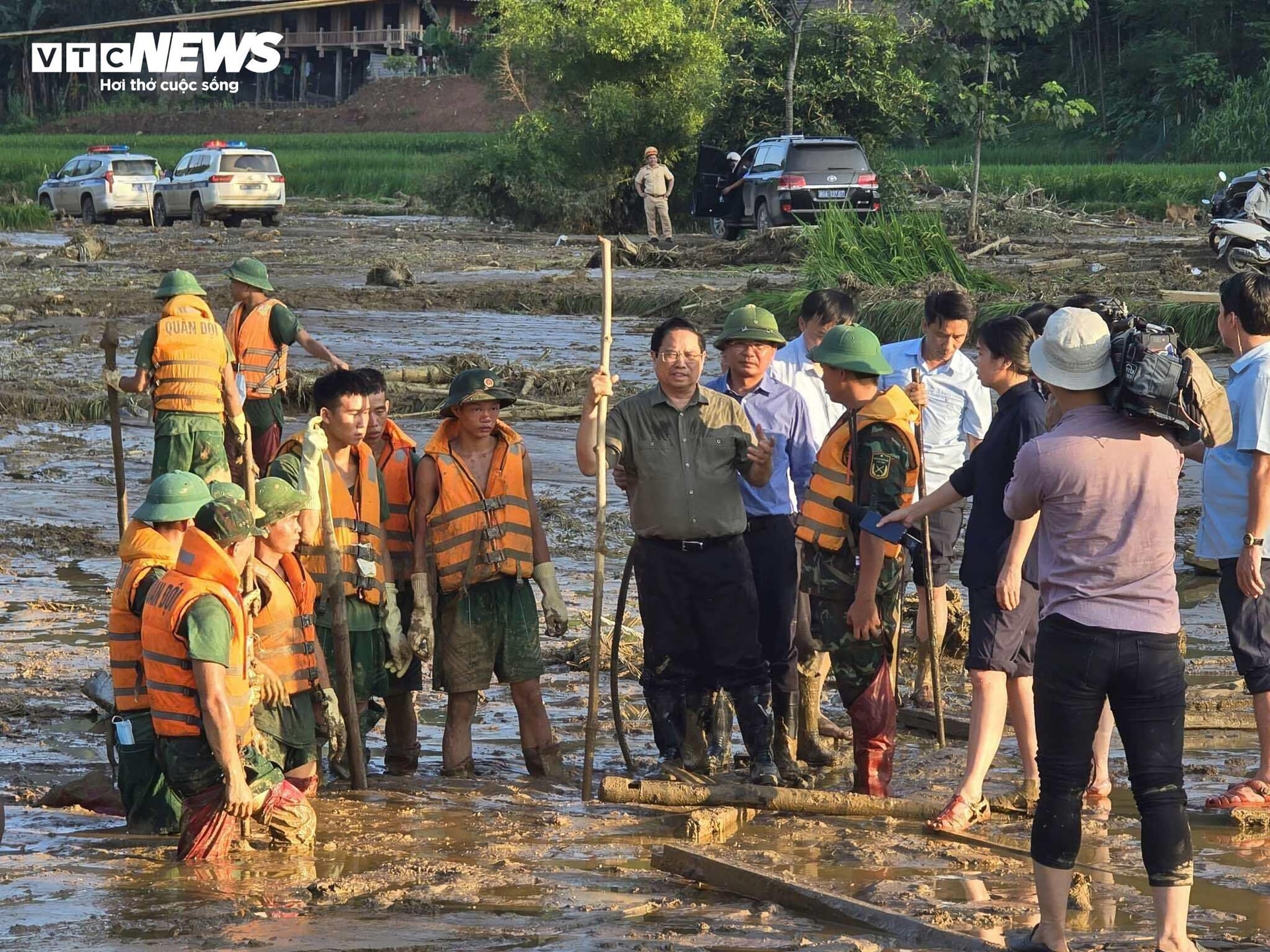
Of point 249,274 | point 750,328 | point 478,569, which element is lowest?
point 478,569

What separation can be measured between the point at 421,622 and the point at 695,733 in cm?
118

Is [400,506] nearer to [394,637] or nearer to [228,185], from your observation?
[394,637]

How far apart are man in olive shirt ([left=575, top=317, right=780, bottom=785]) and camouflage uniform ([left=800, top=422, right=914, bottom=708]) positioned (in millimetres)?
344

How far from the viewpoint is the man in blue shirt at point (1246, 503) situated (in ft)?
20.1

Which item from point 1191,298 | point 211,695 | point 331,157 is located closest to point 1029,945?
point 211,695

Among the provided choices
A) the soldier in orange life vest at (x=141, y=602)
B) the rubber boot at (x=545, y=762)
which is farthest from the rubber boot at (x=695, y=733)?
the soldier in orange life vest at (x=141, y=602)

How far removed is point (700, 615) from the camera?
6941 millimetres

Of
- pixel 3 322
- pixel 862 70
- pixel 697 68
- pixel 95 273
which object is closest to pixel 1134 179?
pixel 862 70

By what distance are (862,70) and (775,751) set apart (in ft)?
94.8

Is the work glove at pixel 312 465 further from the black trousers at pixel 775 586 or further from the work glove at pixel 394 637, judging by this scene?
the black trousers at pixel 775 586

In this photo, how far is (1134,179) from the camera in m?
37.2

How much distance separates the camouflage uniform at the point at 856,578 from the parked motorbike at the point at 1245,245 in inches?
618

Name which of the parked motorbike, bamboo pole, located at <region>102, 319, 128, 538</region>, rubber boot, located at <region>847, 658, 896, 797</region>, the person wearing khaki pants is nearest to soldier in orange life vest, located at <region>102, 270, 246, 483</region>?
bamboo pole, located at <region>102, 319, 128, 538</region>

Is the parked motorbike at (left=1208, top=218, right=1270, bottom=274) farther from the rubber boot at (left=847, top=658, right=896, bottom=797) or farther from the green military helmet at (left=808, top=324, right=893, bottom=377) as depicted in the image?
the rubber boot at (left=847, top=658, right=896, bottom=797)
